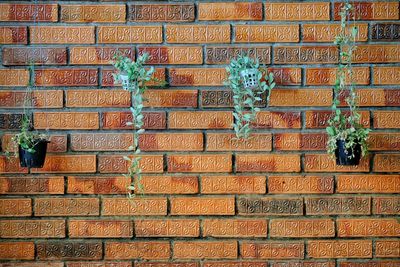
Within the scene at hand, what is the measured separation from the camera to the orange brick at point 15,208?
235 centimetres

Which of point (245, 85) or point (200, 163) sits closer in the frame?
point (245, 85)

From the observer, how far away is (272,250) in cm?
234

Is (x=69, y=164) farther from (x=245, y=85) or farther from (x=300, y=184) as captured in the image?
(x=300, y=184)

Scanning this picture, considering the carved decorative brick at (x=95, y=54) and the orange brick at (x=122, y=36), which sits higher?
the orange brick at (x=122, y=36)

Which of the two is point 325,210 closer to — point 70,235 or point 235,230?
point 235,230

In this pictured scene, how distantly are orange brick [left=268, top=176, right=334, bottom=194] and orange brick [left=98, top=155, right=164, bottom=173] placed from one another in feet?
1.76

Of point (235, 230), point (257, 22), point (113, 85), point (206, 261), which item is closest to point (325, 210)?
point (235, 230)

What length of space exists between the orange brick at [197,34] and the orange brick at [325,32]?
1.24ft

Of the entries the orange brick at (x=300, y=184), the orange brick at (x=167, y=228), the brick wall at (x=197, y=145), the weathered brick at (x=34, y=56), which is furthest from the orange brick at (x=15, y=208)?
the orange brick at (x=300, y=184)

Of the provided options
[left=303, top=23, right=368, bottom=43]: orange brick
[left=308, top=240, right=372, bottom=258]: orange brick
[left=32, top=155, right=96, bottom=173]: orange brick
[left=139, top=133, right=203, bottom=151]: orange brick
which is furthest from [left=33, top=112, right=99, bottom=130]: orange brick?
[left=308, top=240, right=372, bottom=258]: orange brick

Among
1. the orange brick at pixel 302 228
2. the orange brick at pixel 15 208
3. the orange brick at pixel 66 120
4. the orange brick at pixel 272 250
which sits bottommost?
the orange brick at pixel 272 250

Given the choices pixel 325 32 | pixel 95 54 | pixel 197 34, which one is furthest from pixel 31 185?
pixel 325 32

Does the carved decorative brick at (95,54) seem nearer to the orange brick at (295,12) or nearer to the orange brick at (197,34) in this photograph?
the orange brick at (197,34)

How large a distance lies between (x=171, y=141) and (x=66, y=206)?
0.59 meters
